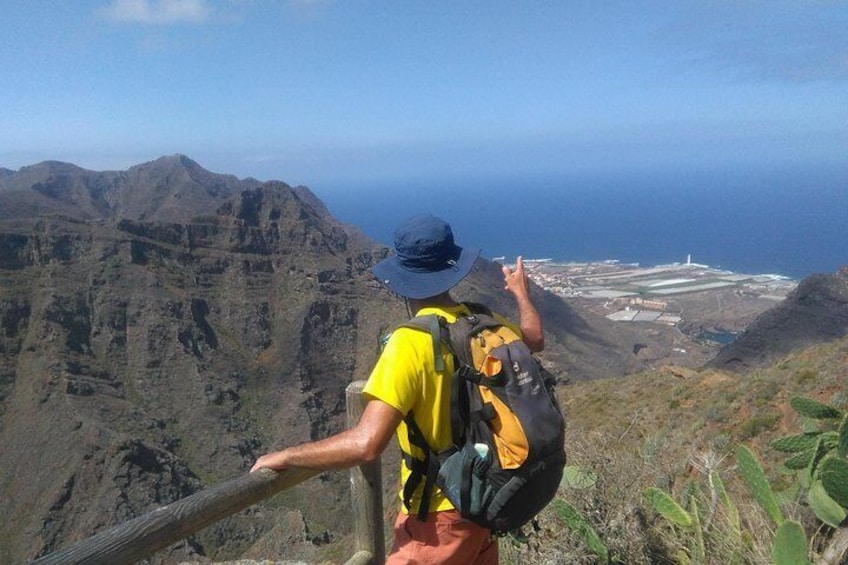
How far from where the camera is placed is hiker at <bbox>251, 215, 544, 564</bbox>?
2.46 metres

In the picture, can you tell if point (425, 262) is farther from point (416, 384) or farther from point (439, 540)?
point (439, 540)

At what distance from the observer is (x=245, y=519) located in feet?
127

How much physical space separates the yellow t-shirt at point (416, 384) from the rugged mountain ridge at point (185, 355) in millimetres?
29731

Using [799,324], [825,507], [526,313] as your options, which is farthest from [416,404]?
[799,324]

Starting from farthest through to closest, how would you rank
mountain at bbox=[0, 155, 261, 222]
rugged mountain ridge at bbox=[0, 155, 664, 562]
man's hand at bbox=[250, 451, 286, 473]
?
mountain at bbox=[0, 155, 261, 222]
rugged mountain ridge at bbox=[0, 155, 664, 562]
man's hand at bbox=[250, 451, 286, 473]

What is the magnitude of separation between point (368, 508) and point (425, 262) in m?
1.41

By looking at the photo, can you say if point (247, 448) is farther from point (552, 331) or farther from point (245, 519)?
point (552, 331)

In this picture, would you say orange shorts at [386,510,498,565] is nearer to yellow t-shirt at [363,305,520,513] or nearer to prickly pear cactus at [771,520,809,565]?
yellow t-shirt at [363,305,520,513]

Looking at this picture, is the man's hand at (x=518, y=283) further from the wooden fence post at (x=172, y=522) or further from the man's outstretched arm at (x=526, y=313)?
the wooden fence post at (x=172, y=522)

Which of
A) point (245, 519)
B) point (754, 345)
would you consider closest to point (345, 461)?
point (245, 519)

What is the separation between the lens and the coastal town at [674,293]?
79875mm

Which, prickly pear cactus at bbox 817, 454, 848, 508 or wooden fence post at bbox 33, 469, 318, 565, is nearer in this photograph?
wooden fence post at bbox 33, 469, 318, 565

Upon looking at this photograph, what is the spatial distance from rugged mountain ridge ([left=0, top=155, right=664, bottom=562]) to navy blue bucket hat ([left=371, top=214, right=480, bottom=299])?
29.7m

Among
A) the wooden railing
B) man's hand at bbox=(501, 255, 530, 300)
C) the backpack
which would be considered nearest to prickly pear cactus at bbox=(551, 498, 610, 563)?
the wooden railing
